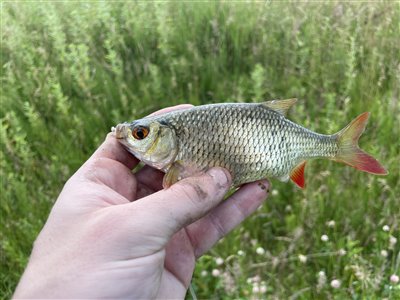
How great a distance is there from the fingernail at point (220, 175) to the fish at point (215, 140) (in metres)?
0.05

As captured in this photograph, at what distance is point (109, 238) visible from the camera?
1646 mm

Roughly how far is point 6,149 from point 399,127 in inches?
119

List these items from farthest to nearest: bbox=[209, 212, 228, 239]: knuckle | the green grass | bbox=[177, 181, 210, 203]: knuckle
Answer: the green grass
bbox=[209, 212, 228, 239]: knuckle
bbox=[177, 181, 210, 203]: knuckle

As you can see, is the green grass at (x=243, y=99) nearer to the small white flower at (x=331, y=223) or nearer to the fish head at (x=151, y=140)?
the small white flower at (x=331, y=223)

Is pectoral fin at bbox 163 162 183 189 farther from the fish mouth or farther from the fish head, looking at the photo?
the fish mouth

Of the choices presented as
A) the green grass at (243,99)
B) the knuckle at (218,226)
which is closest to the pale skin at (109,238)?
the knuckle at (218,226)

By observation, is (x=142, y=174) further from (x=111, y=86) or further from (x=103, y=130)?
(x=111, y=86)

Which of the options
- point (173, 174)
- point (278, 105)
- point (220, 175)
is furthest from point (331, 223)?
point (173, 174)

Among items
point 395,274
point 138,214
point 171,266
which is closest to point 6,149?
point 171,266

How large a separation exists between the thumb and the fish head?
6.9 inches

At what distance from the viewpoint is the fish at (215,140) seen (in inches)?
79.1

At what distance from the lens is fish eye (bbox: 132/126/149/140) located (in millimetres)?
2006

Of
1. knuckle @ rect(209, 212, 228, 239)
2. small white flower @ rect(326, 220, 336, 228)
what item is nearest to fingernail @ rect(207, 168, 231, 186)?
knuckle @ rect(209, 212, 228, 239)

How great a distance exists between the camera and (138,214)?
5.54 feet
